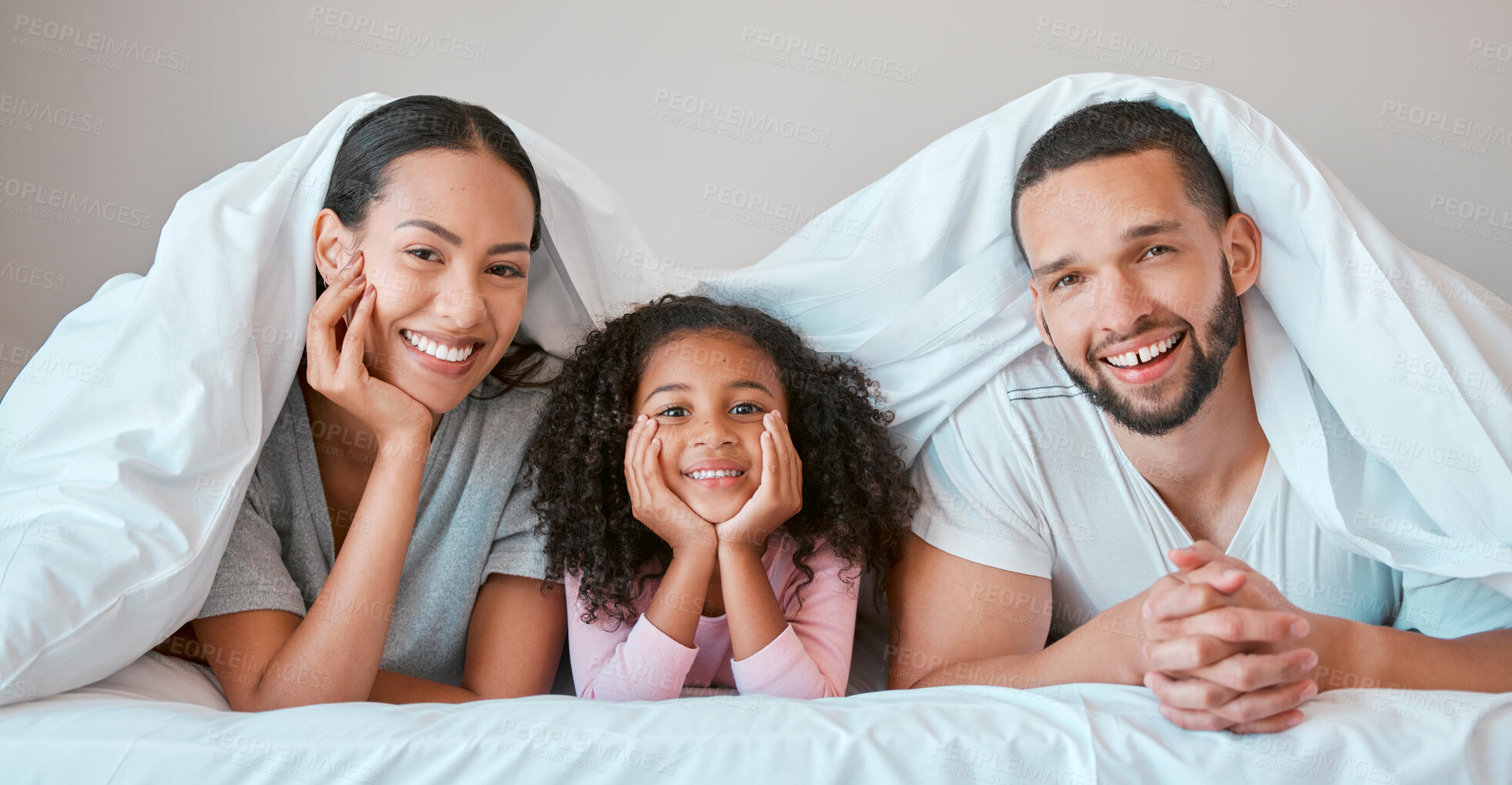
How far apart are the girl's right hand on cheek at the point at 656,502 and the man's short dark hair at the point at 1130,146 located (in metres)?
0.69

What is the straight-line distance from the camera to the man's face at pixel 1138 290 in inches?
58.6

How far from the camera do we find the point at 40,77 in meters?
2.15

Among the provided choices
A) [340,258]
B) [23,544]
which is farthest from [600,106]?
[23,544]

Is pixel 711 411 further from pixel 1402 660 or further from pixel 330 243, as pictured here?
pixel 1402 660

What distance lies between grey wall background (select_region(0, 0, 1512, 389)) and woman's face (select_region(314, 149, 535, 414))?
838mm

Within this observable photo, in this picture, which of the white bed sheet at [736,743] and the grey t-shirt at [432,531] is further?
the grey t-shirt at [432,531]

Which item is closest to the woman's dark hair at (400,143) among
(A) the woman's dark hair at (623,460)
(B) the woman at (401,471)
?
→ (B) the woman at (401,471)

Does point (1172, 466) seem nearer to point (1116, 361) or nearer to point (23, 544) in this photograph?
point (1116, 361)

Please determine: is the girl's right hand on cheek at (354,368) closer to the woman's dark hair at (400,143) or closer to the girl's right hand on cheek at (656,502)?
the woman's dark hair at (400,143)

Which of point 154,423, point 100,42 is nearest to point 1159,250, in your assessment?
point 154,423

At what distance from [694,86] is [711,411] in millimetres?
1082

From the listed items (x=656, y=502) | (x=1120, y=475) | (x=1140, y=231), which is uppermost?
(x=1140, y=231)

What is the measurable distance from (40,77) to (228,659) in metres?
1.55

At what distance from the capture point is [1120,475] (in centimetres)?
163
